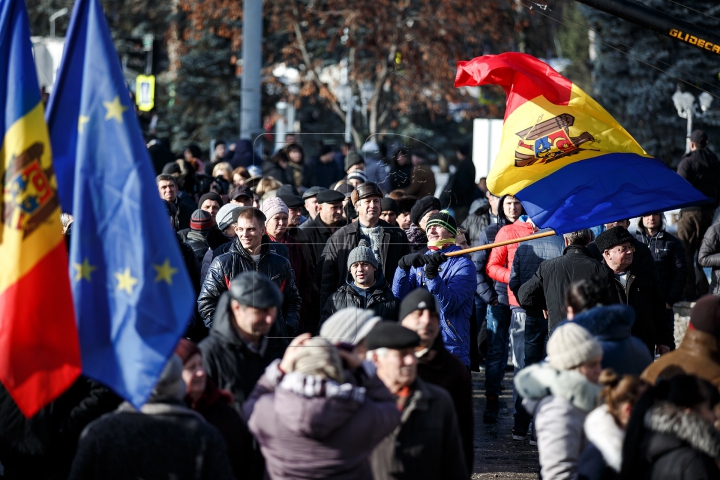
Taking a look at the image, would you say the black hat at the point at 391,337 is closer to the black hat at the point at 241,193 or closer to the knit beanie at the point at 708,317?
the knit beanie at the point at 708,317

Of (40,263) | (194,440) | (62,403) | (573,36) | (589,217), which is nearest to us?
(194,440)

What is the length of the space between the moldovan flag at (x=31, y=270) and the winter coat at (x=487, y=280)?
5520mm

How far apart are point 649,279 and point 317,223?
3241 mm

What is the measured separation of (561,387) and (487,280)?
5.27 metres

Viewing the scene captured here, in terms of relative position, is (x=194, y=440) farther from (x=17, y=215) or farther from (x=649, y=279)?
(x=649, y=279)

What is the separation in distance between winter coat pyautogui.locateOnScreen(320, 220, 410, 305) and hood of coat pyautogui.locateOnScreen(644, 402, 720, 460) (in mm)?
4052

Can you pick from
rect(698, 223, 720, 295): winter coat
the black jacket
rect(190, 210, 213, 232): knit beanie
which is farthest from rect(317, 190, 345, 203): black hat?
rect(698, 223, 720, 295): winter coat

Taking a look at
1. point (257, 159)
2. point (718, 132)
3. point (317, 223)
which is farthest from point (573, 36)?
point (317, 223)

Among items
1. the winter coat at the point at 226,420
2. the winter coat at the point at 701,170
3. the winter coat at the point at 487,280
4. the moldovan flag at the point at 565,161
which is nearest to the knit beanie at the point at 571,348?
the winter coat at the point at 226,420

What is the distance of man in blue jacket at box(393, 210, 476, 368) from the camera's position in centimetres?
848

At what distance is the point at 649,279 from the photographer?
8.60 meters

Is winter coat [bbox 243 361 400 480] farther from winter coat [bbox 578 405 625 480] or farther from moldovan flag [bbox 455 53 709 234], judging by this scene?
moldovan flag [bbox 455 53 709 234]

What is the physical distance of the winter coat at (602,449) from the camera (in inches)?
194

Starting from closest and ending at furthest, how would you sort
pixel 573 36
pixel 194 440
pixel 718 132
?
1. pixel 194 440
2. pixel 718 132
3. pixel 573 36
